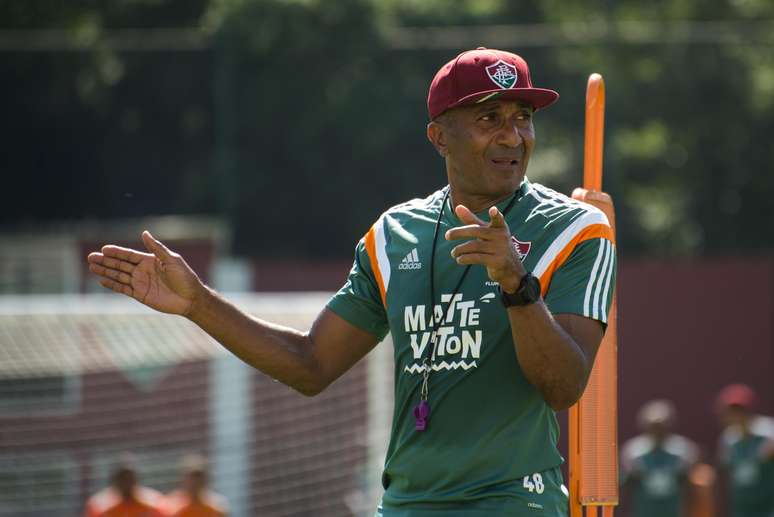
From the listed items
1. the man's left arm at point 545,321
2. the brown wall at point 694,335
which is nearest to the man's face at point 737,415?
the brown wall at point 694,335

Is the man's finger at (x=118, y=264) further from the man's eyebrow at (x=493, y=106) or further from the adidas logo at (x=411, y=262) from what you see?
the man's eyebrow at (x=493, y=106)

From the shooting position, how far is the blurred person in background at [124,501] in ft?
37.9

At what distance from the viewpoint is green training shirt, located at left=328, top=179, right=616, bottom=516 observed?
3273 mm

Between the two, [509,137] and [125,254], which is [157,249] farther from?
[509,137]

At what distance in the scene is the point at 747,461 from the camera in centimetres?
1327

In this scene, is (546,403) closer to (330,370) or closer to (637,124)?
(330,370)

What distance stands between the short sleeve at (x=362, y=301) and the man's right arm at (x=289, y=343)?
2 centimetres

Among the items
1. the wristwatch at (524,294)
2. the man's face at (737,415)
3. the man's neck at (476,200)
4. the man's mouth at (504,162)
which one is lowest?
the man's face at (737,415)

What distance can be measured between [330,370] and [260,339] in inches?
8.3

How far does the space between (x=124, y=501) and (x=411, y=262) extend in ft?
28.3

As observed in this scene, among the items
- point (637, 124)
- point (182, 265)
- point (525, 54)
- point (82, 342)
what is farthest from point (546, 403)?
point (637, 124)

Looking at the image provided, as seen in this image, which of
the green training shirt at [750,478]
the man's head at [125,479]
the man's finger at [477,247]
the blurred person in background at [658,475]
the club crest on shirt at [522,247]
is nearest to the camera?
the man's finger at [477,247]

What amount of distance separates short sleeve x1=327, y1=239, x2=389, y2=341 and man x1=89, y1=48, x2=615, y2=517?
0.10ft

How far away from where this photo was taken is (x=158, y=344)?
41.5 feet
